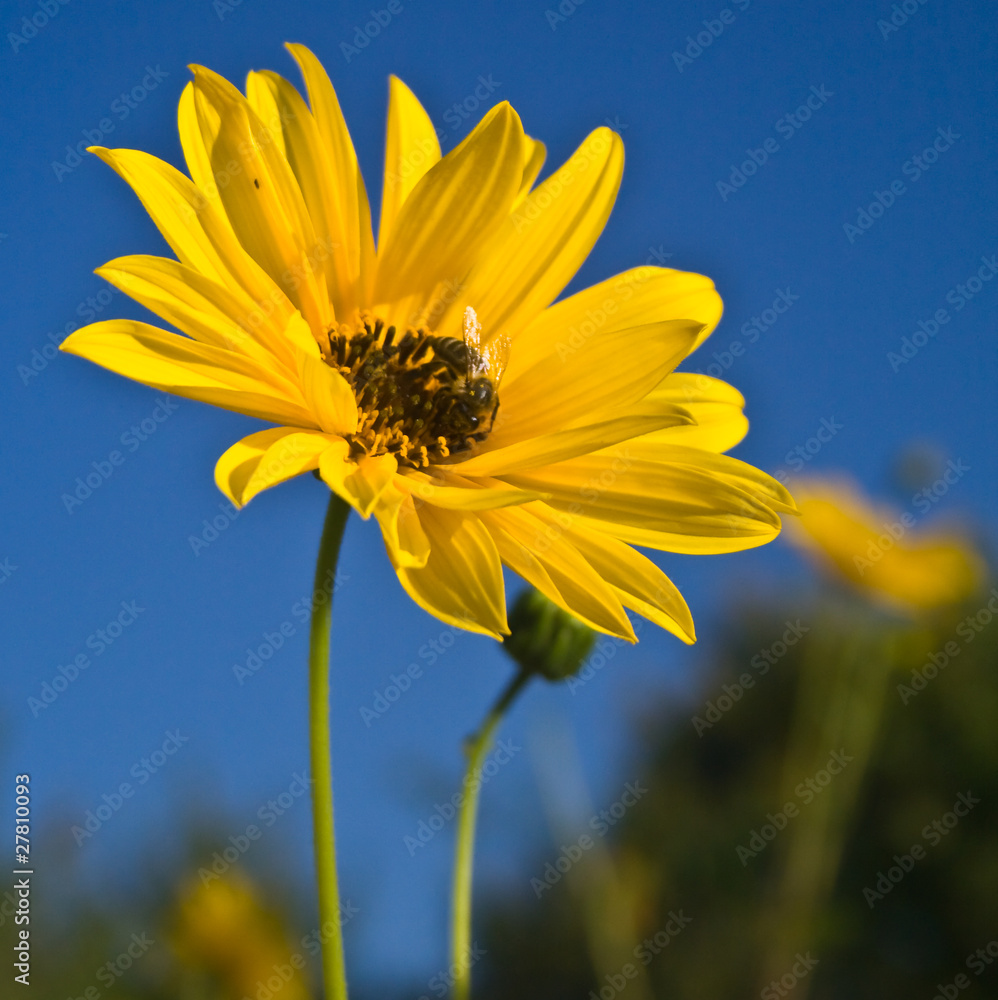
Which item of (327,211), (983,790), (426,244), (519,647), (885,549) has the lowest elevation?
(983,790)

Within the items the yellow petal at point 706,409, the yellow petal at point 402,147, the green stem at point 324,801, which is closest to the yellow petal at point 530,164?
the yellow petal at point 402,147

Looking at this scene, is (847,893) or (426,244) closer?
(426,244)

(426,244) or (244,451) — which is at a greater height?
(426,244)

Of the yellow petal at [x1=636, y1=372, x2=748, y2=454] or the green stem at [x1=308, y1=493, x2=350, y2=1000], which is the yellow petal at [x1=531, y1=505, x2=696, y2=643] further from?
the green stem at [x1=308, y1=493, x2=350, y2=1000]

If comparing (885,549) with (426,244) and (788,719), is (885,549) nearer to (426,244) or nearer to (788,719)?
(426,244)

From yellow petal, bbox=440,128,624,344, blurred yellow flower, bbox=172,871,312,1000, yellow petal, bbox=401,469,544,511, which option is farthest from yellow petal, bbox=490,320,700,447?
blurred yellow flower, bbox=172,871,312,1000

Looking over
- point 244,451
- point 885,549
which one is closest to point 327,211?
point 244,451

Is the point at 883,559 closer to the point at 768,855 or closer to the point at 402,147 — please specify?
the point at 402,147

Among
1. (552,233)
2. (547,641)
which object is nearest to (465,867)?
(547,641)
